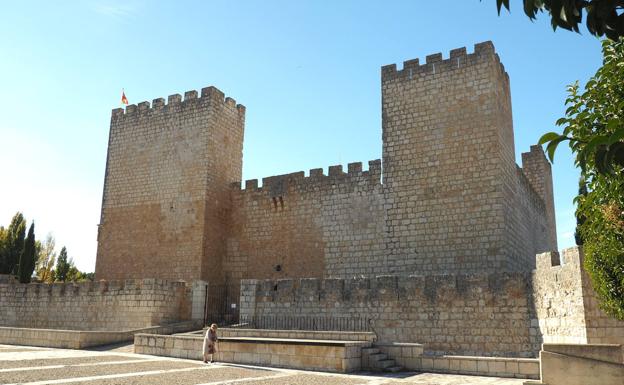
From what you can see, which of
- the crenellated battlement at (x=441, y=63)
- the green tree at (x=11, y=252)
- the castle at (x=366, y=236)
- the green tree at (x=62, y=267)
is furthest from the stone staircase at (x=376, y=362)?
the green tree at (x=62, y=267)

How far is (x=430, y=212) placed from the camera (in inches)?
578

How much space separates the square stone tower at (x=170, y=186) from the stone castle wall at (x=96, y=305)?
2281 mm

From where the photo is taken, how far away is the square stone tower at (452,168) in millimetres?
14031

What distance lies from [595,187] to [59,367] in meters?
8.04

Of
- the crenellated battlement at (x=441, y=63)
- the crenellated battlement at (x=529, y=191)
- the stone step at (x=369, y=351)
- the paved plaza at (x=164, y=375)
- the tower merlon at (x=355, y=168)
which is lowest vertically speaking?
the paved plaza at (x=164, y=375)

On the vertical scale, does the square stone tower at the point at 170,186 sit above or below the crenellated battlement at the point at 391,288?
above

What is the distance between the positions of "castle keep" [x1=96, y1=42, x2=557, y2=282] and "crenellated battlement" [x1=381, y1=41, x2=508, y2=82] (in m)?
0.03

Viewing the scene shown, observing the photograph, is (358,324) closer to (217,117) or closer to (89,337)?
(89,337)

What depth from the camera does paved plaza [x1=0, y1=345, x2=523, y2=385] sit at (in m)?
7.18

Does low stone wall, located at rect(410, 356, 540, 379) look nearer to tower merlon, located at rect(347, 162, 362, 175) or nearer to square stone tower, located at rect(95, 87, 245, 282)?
tower merlon, located at rect(347, 162, 362, 175)

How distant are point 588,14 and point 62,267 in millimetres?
37934

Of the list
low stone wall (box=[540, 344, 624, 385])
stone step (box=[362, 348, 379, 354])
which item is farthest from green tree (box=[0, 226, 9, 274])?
low stone wall (box=[540, 344, 624, 385])

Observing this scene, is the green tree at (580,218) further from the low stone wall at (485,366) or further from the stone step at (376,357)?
the stone step at (376,357)

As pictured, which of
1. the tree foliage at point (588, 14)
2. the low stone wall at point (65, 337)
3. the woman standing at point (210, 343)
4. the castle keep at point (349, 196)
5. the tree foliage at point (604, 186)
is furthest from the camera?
the castle keep at point (349, 196)
